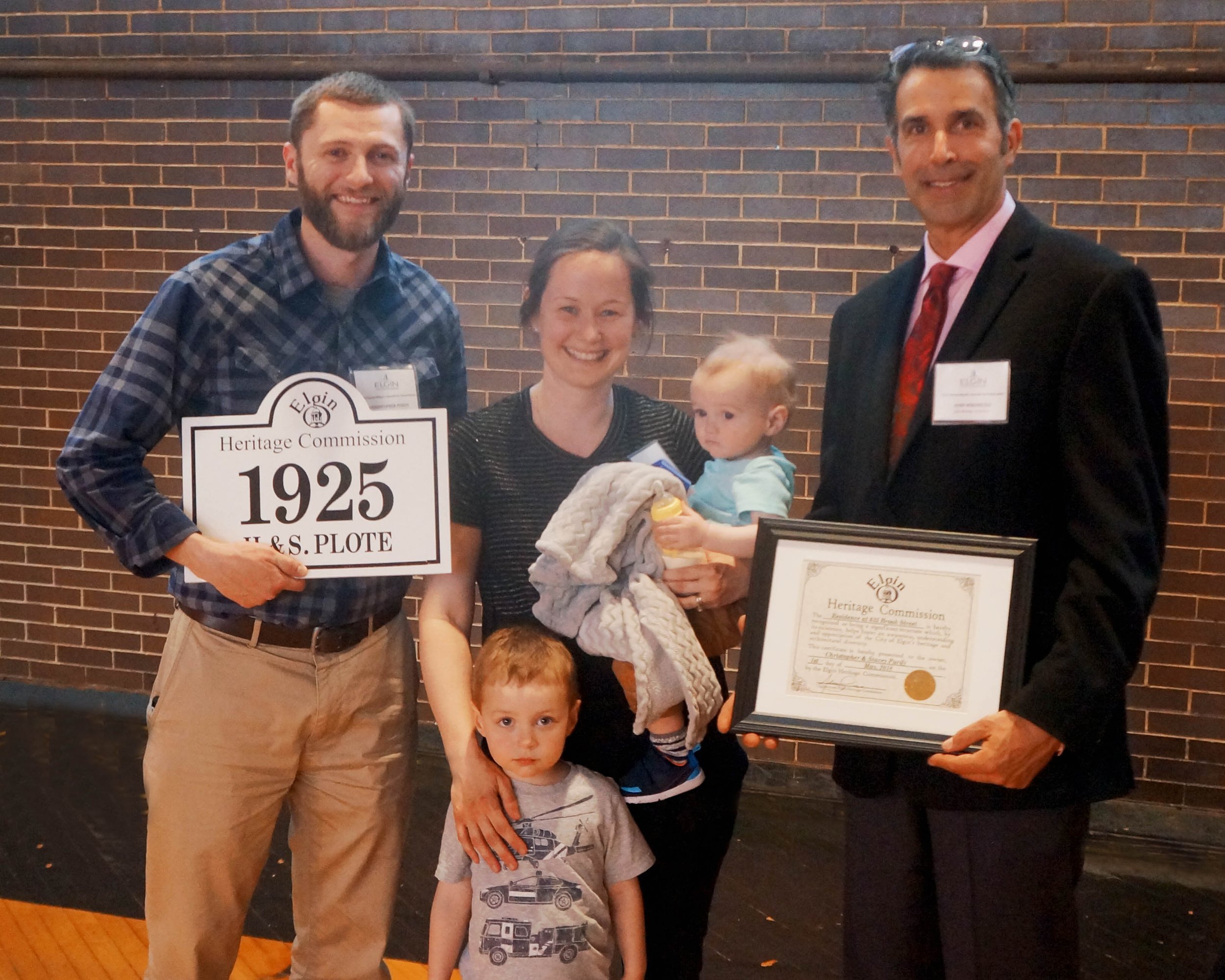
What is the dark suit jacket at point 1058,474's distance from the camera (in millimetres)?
1559

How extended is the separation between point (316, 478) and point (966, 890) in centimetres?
131

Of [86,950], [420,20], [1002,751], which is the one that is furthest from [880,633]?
[420,20]

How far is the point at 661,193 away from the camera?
3895 mm

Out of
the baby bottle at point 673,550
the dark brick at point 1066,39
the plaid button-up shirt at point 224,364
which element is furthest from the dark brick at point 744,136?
the baby bottle at point 673,550

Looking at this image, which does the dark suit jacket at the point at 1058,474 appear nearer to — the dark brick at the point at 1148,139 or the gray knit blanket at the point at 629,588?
the gray knit blanket at the point at 629,588

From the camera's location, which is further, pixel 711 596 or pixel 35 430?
pixel 35 430

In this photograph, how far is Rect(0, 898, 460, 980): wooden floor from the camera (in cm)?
284

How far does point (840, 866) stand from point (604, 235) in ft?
8.04

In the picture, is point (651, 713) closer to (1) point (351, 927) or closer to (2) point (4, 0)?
(1) point (351, 927)

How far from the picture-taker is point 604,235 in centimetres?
192

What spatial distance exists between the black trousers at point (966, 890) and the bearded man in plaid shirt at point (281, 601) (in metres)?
0.98

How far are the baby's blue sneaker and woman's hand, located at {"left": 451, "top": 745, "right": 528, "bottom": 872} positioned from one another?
213 mm

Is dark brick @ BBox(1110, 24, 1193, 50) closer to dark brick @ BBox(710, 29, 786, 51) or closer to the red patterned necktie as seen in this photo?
dark brick @ BBox(710, 29, 786, 51)

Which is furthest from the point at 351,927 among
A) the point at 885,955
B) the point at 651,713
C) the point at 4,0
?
the point at 4,0
